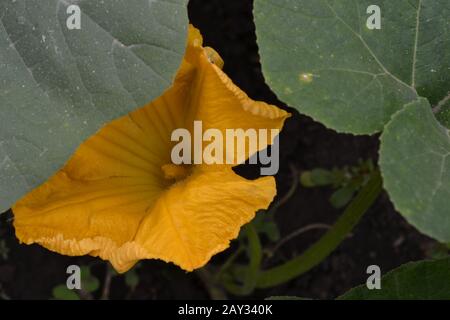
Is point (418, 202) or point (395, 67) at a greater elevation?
point (395, 67)

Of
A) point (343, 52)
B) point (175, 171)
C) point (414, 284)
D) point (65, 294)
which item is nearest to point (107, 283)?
point (65, 294)

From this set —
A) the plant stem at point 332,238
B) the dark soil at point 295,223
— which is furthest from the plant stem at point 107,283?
the plant stem at point 332,238

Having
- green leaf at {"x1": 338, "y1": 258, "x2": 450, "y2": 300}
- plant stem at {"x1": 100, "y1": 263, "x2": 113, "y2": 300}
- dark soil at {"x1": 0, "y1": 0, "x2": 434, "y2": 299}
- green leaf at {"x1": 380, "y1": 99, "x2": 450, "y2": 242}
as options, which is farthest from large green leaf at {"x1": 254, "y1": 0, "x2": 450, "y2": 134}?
plant stem at {"x1": 100, "y1": 263, "x2": 113, "y2": 300}

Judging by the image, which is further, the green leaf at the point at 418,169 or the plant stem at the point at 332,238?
the plant stem at the point at 332,238

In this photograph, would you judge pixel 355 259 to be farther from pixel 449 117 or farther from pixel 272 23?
pixel 272 23

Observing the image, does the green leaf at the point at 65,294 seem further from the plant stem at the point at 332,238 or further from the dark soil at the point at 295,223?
the plant stem at the point at 332,238

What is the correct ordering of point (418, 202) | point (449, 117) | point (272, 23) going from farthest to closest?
point (449, 117)
point (272, 23)
point (418, 202)
